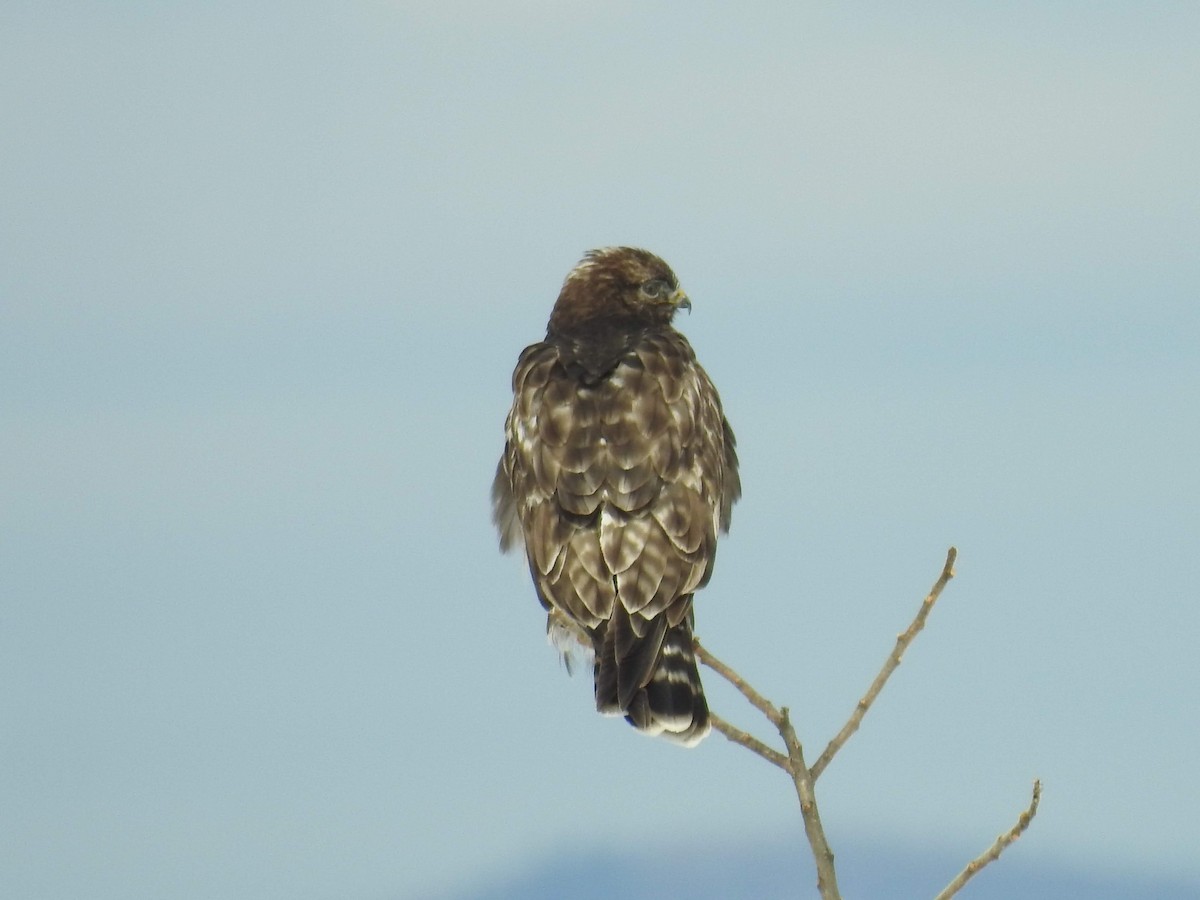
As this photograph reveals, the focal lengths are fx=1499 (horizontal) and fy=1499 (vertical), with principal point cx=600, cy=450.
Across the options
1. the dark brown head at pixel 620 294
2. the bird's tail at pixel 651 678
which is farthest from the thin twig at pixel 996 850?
the dark brown head at pixel 620 294

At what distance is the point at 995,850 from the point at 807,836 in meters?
0.74

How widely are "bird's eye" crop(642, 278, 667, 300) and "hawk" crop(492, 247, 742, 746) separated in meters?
0.33

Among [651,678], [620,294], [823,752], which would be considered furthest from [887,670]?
[620,294]

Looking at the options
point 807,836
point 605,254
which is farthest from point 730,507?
point 807,836

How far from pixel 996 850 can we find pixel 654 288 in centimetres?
478

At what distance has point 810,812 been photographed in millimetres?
5738

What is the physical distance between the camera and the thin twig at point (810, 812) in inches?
217

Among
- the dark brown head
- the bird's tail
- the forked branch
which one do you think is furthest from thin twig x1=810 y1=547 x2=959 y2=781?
the dark brown head

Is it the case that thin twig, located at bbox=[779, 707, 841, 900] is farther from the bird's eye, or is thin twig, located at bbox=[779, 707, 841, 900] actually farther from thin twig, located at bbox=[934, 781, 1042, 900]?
the bird's eye

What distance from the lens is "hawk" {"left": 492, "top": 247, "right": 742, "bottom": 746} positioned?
24.9ft

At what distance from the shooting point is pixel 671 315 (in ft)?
32.0

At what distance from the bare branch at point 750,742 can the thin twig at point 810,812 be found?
41 millimetres

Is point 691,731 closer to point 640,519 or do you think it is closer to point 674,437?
point 640,519

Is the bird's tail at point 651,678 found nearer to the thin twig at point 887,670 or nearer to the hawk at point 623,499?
the hawk at point 623,499
